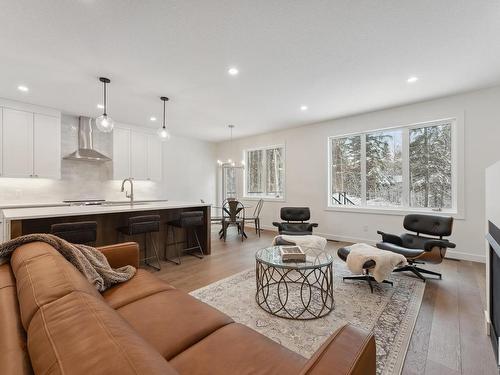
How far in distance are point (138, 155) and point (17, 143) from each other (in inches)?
87.1

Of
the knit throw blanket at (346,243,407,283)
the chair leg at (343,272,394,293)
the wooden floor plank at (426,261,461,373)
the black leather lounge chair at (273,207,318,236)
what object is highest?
the black leather lounge chair at (273,207,318,236)

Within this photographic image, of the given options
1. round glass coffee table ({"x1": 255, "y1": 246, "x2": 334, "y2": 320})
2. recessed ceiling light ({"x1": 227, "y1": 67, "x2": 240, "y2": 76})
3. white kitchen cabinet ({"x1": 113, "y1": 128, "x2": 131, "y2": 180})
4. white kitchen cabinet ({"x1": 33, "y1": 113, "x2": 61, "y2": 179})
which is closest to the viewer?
round glass coffee table ({"x1": 255, "y1": 246, "x2": 334, "y2": 320})

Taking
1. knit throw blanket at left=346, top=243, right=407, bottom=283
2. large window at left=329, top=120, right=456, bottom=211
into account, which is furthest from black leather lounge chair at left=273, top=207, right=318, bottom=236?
knit throw blanket at left=346, top=243, right=407, bottom=283

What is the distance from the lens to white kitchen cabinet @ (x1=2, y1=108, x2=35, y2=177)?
166 inches

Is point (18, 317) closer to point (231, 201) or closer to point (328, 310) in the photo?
point (328, 310)

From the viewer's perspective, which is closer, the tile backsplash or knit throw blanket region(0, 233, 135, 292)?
knit throw blanket region(0, 233, 135, 292)

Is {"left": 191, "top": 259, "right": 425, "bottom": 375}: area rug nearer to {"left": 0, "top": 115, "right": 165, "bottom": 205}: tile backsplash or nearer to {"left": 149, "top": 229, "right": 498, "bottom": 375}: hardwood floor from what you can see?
{"left": 149, "top": 229, "right": 498, "bottom": 375}: hardwood floor

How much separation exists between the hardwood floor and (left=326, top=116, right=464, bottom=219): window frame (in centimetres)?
94

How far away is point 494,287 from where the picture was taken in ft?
6.18

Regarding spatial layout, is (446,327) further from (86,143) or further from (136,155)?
(86,143)

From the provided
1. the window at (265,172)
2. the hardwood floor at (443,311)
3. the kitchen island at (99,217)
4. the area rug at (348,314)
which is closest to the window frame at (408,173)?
the hardwood floor at (443,311)

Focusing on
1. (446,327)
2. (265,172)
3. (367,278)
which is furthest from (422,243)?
(265,172)

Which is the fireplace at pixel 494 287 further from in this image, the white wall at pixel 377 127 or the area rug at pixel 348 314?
the white wall at pixel 377 127

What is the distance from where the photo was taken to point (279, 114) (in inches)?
200
